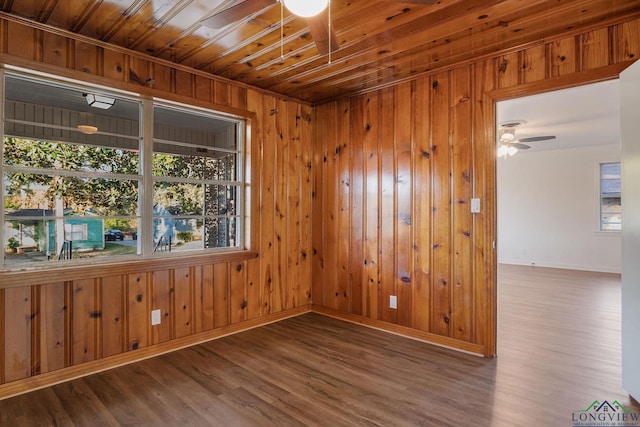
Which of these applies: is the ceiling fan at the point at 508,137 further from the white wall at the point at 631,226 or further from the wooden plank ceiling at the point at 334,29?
the white wall at the point at 631,226

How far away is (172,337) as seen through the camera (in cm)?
306

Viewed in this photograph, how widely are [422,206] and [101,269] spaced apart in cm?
280

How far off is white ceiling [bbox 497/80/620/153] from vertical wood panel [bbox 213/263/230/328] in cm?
335

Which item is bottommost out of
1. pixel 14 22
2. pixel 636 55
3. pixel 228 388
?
pixel 228 388

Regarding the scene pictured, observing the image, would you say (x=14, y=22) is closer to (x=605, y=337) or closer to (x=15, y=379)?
(x=15, y=379)

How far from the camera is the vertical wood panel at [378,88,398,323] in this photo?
11.7 feet

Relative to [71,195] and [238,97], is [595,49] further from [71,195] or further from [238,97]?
[71,195]

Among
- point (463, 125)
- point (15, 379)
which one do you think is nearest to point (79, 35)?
point (15, 379)

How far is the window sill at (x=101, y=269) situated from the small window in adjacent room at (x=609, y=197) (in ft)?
24.6

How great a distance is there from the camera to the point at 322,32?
181 centimetres

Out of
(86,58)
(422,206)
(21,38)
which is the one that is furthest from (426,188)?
(21,38)

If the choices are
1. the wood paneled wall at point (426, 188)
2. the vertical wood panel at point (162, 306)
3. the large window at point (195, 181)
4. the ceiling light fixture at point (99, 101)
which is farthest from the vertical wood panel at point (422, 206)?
the ceiling light fixture at point (99, 101)

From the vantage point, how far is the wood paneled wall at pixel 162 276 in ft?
7.76

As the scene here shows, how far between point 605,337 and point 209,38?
4.45m
